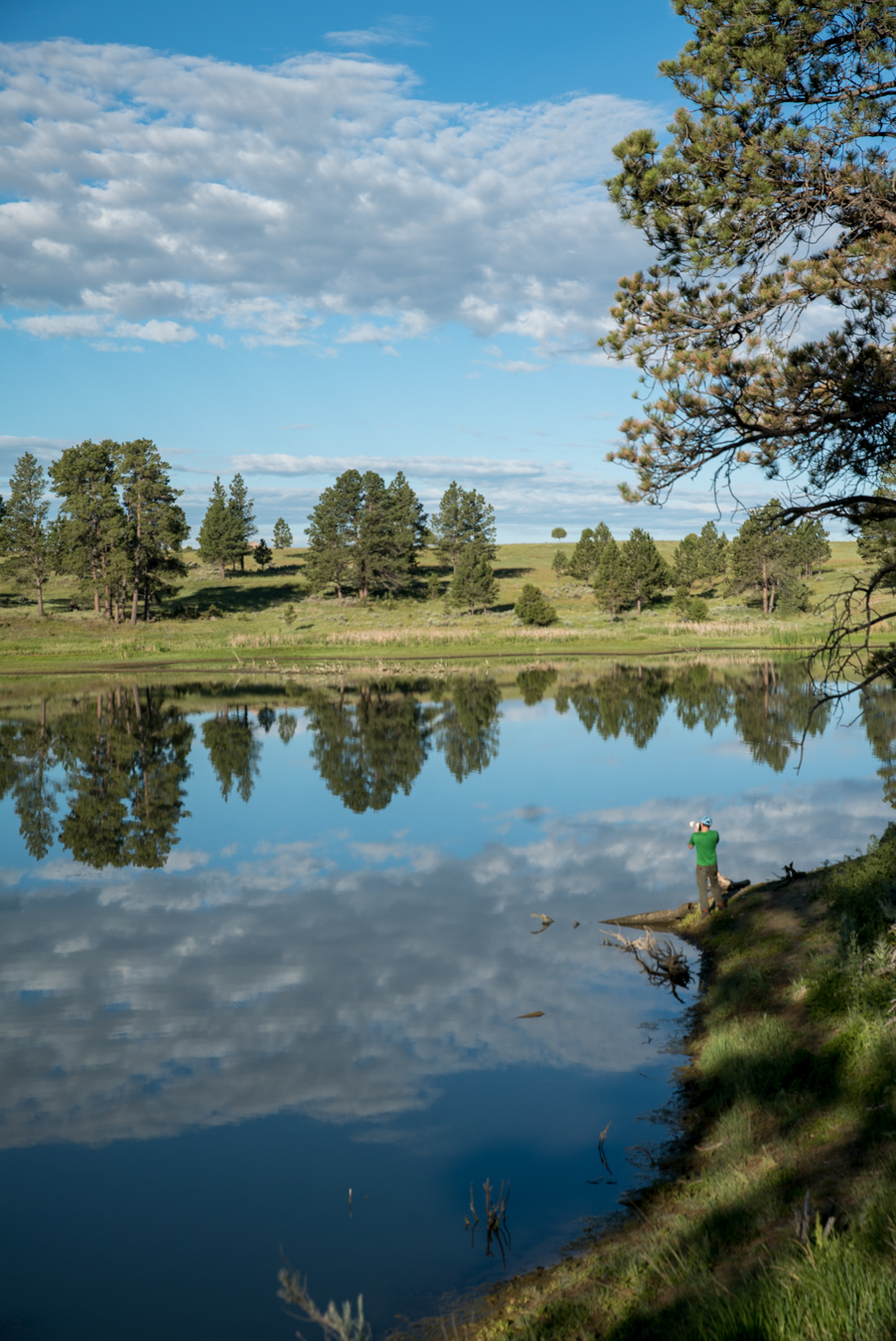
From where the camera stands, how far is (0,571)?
96625 mm

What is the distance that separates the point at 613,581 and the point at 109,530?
51.1 metres

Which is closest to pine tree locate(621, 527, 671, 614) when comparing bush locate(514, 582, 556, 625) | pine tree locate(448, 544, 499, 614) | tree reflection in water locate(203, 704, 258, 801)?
bush locate(514, 582, 556, 625)

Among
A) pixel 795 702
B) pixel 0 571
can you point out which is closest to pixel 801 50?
pixel 795 702

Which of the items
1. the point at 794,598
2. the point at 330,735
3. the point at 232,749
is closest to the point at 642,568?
the point at 794,598

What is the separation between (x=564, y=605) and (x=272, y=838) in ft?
328

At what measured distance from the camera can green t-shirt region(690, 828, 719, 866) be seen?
15820mm

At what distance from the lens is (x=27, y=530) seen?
3875 inches

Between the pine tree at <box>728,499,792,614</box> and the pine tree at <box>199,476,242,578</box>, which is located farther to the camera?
the pine tree at <box>199,476,242,578</box>

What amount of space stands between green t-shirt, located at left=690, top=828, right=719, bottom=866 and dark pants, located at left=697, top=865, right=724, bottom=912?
0.13 metres

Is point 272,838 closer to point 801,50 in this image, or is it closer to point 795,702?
point 801,50

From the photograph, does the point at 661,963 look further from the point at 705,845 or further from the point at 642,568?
the point at 642,568

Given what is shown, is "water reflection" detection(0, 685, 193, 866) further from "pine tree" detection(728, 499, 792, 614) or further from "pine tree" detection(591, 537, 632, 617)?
"pine tree" detection(591, 537, 632, 617)

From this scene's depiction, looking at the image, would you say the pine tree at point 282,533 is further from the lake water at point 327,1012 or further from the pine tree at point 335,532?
the lake water at point 327,1012

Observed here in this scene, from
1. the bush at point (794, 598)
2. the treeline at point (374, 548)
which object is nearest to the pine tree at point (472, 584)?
the treeline at point (374, 548)
